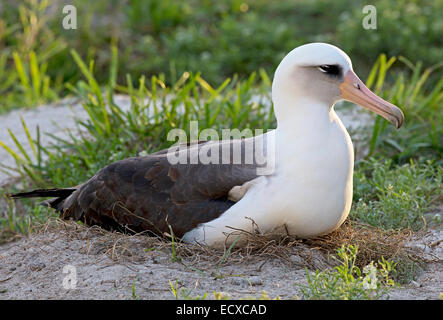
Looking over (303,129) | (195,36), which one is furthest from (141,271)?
(195,36)

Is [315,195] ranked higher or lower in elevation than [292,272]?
higher

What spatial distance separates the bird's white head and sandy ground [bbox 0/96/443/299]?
0.75 metres

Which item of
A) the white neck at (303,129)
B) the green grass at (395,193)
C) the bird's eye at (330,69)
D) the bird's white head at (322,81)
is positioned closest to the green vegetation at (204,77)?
the green grass at (395,193)

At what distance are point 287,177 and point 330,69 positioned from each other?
1.87ft

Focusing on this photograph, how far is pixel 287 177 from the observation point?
344 centimetres

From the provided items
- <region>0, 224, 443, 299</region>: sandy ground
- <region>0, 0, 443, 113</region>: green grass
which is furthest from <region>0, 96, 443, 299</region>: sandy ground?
<region>0, 0, 443, 113</region>: green grass

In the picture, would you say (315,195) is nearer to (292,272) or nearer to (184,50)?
(292,272)

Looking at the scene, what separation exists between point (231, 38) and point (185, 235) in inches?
189

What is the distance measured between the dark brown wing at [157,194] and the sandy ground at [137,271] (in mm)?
119

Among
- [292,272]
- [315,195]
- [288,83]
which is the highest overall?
[288,83]

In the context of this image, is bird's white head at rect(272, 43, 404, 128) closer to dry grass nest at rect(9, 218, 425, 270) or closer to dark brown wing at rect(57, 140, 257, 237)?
dark brown wing at rect(57, 140, 257, 237)
